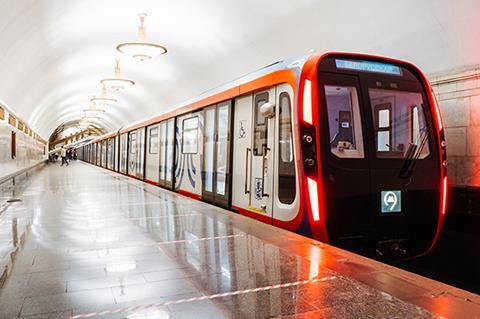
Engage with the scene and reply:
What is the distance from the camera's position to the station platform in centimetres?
286

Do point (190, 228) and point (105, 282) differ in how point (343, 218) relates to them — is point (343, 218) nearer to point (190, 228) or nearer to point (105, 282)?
point (190, 228)

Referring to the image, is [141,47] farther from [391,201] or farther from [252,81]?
[391,201]

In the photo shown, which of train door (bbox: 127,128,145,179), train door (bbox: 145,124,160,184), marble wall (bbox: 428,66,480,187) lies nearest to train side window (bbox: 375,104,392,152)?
marble wall (bbox: 428,66,480,187)

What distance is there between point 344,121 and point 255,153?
1.61 meters

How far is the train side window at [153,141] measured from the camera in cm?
1320

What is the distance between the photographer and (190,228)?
5.76m

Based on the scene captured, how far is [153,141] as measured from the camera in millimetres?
13633

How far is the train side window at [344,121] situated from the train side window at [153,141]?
29.4 ft

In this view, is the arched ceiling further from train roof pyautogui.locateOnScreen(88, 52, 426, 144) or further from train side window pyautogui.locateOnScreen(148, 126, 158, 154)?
train side window pyautogui.locateOnScreen(148, 126, 158, 154)

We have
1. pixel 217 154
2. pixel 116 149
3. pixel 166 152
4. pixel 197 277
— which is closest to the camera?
pixel 197 277

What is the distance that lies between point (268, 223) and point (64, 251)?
2613 millimetres

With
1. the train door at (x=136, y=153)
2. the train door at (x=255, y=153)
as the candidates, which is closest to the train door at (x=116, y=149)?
the train door at (x=136, y=153)

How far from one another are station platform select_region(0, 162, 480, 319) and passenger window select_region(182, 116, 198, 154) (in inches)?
133

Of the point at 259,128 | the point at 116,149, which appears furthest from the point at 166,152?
the point at 116,149
